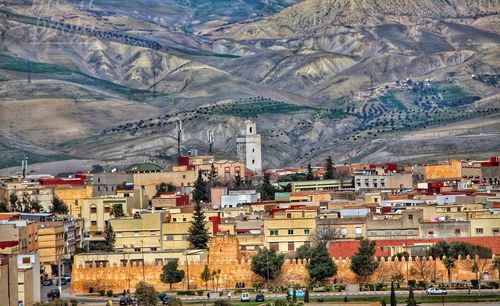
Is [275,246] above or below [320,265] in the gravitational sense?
above

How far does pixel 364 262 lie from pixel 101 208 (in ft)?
91.7

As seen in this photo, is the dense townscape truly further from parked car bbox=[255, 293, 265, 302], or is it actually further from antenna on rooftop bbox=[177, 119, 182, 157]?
antenna on rooftop bbox=[177, 119, 182, 157]

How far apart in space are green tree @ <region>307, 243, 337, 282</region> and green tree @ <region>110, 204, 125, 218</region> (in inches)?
846

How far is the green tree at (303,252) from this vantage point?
71.6 metres

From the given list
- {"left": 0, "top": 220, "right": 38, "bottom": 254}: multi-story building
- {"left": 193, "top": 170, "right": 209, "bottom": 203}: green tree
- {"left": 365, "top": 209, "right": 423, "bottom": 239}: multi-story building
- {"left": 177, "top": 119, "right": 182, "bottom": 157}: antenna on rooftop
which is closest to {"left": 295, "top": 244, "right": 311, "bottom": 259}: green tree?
{"left": 365, "top": 209, "right": 423, "bottom": 239}: multi-story building

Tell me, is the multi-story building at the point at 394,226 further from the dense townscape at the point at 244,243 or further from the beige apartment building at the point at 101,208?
the beige apartment building at the point at 101,208

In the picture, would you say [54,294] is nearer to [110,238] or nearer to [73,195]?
[110,238]

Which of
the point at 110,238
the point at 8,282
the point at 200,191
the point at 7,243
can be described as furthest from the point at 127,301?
the point at 200,191

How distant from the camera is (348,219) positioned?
78.6 metres

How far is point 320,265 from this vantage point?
69000 mm

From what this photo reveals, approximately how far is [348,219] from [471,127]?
108 metres

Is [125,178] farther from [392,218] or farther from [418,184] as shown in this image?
[392,218]

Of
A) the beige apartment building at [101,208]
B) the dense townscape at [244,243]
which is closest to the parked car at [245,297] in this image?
the dense townscape at [244,243]

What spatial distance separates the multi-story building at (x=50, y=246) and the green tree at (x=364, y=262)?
588 inches
